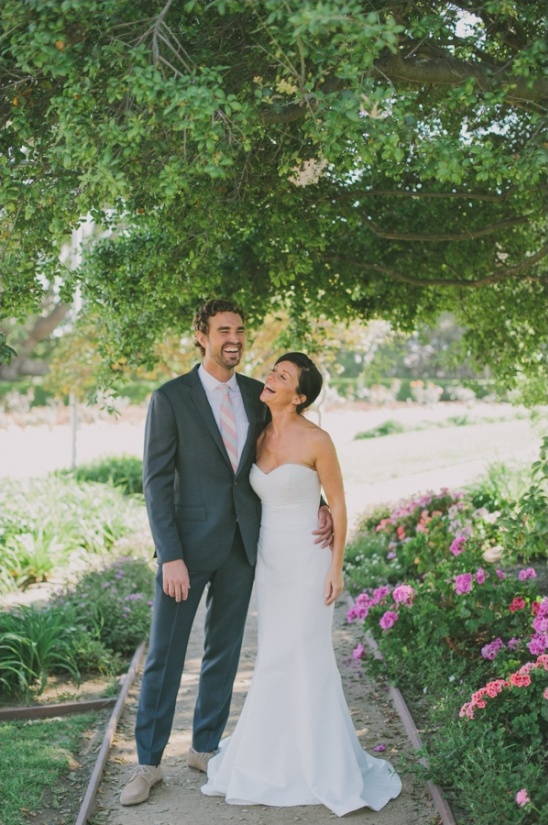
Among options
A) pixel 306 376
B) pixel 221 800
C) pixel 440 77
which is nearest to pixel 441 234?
pixel 440 77

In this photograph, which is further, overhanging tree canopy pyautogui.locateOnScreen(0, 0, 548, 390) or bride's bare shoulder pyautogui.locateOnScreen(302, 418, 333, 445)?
bride's bare shoulder pyautogui.locateOnScreen(302, 418, 333, 445)

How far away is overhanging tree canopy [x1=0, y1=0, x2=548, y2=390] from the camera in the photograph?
3.14 m

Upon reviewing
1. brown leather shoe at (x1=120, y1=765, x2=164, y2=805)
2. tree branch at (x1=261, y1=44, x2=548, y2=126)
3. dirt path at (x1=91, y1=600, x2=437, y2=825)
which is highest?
tree branch at (x1=261, y1=44, x2=548, y2=126)

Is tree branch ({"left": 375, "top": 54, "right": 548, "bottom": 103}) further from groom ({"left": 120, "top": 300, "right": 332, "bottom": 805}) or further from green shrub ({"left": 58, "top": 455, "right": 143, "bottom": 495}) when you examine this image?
green shrub ({"left": 58, "top": 455, "right": 143, "bottom": 495})

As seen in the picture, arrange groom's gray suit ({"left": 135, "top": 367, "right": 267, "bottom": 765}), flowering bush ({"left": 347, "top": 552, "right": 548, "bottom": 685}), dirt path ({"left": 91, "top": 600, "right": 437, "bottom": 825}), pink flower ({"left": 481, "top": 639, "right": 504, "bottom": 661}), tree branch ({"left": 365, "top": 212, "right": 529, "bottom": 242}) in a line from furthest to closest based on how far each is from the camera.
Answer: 1. tree branch ({"left": 365, "top": 212, "right": 529, "bottom": 242})
2. flowering bush ({"left": 347, "top": 552, "right": 548, "bottom": 685})
3. pink flower ({"left": 481, "top": 639, "right": 504, "bottom": 661})
4. groom's gray suit ({"left": 135, "top": 367, "right": 267, "bottom": 765})
5. dirt path ({"left": 91, "top": 600, "right": 437, "bottom": 825})

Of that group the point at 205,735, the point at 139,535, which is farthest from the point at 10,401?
the point at 205,735

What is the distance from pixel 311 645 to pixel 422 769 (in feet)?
2.46

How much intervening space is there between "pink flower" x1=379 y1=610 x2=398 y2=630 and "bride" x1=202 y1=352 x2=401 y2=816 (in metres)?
1.16

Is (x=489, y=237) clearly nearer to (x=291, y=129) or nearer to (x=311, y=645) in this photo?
(x=291, y=129)

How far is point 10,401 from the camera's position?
3147 cm

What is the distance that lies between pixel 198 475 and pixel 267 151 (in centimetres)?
175

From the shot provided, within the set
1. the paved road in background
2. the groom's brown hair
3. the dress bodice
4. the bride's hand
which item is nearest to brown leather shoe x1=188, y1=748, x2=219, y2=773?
the bride's hand

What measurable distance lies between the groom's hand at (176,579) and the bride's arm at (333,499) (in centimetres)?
69

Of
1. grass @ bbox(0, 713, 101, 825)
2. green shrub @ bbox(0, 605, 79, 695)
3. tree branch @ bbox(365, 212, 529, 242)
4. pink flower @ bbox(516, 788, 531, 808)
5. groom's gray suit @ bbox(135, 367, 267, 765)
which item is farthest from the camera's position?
green shrub @ bbox(0, 605, 79, 695)
